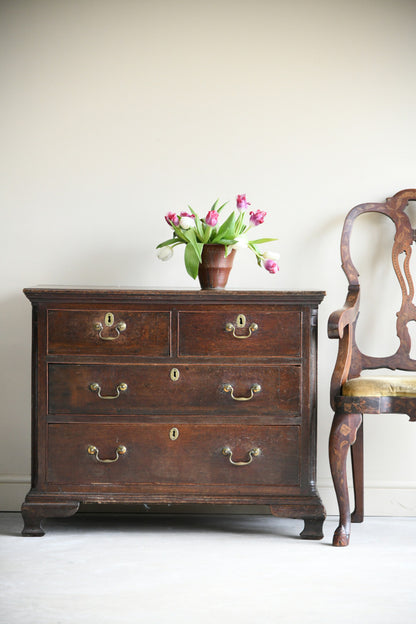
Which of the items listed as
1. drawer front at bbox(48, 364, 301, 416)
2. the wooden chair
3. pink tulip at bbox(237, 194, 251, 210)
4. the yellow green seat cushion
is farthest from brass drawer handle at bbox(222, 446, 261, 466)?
pink tulip at bbox(237, 194, 251, 210)

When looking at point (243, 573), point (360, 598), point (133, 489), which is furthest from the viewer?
point (133, 489)

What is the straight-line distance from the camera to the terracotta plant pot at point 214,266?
274 centimetres

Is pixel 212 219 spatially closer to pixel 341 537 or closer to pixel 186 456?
pixel 186 456

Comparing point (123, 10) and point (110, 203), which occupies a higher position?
point (123, 10)

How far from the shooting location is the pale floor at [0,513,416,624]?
1970 mm

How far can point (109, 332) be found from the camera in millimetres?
2654

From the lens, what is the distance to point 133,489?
104 inches

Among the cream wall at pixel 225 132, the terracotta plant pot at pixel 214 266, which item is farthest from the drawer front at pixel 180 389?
the cream wall at pixel 225 132

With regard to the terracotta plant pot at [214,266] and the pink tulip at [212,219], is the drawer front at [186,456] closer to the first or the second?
the terracotta plant pot at [214,266]

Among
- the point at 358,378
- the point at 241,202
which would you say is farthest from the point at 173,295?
the point at 358,378

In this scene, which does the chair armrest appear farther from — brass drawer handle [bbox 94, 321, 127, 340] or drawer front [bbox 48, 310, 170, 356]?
brass drawer handle [bbox 94, 321, 127, 340]

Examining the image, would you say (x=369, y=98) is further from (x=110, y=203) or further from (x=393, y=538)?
(x=393, y=538)

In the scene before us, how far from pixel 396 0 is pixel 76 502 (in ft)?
7.85

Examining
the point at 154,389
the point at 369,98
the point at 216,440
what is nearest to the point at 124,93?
the point at 369,98
